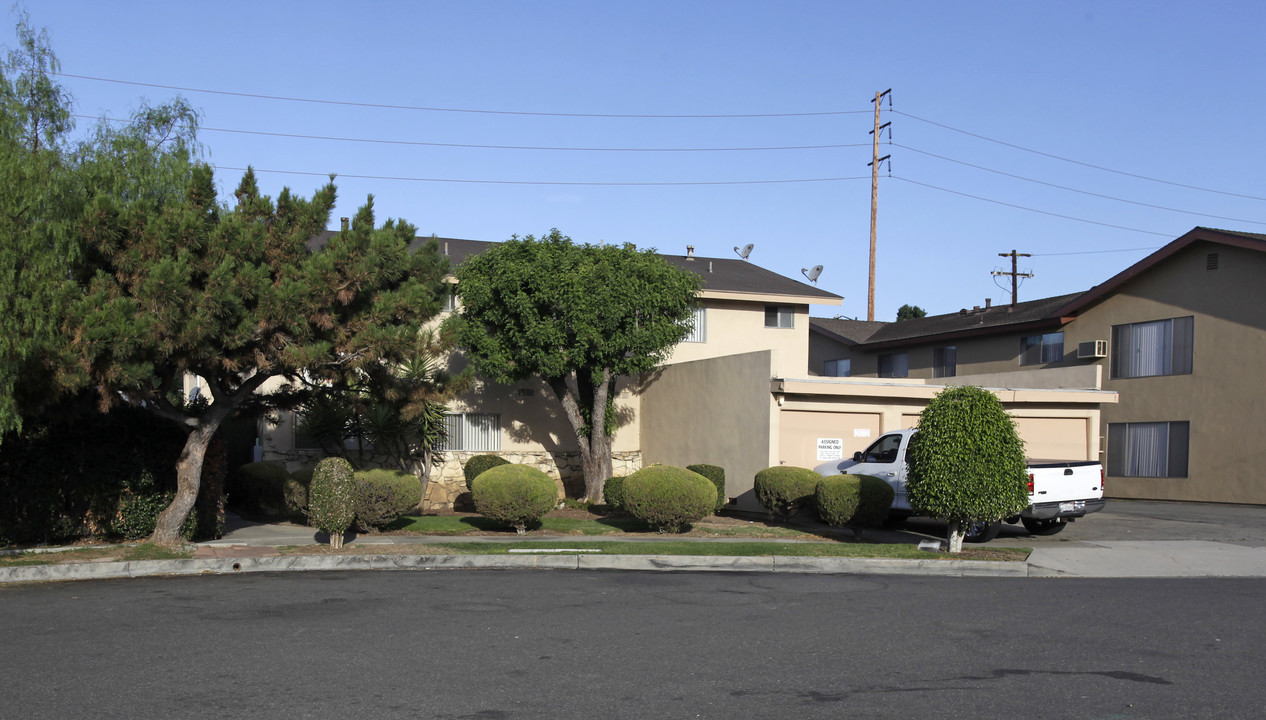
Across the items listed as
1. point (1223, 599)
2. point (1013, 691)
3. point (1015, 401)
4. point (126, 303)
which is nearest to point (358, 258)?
point (126, 303)

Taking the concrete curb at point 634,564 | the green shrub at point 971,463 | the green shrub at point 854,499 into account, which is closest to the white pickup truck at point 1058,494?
the green shrub at point 971,463

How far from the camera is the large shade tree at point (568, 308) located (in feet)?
65.8

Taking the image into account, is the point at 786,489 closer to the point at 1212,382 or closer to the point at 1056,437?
the point at 1056,437

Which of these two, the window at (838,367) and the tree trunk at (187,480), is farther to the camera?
the window at (838,367)

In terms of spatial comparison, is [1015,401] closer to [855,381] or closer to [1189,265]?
[855,381]

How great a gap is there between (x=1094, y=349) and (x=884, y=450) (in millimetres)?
13529

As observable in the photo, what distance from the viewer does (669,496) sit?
16.3 m

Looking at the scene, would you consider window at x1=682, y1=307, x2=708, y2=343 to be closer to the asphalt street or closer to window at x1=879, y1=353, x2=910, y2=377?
window at x1=879, y1=353, x2=910, y2=377

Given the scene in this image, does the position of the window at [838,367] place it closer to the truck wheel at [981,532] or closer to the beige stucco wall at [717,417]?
the beige stucco wall at [717,417]

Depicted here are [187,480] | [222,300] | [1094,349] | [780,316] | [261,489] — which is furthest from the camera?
[1094,349]

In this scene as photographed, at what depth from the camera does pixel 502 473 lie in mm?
16547

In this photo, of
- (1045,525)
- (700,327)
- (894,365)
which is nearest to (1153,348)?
(894,365)

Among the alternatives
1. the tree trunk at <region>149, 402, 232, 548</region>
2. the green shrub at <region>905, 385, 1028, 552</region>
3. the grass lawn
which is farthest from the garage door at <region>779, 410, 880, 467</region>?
the grass lawn

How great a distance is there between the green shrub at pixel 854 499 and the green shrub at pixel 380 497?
656 centimetres
